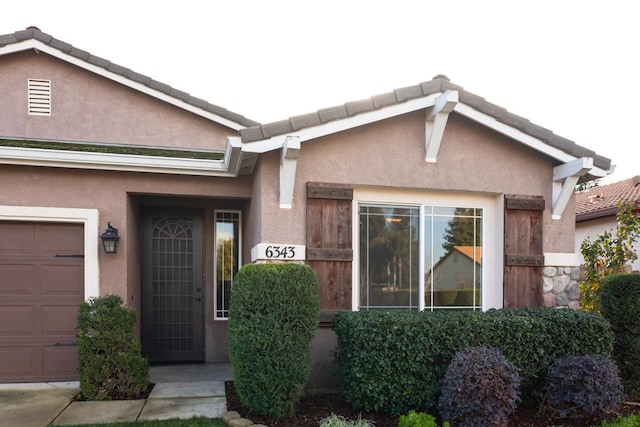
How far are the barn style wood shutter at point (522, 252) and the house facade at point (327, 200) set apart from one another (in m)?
0.02

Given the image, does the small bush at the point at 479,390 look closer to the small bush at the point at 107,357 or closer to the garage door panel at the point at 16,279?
the small bush at the point at 107,357

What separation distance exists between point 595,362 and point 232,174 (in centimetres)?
518

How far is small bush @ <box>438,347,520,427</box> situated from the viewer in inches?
169

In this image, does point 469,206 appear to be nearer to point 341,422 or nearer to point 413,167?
point 413,167

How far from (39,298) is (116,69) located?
3782 mm

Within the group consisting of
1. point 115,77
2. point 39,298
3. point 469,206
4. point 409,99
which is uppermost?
point 115,77

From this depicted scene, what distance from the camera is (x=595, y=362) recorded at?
4.83 metres

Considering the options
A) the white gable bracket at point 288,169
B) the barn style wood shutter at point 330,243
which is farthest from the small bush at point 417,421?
the white gable bracket at point 288,169

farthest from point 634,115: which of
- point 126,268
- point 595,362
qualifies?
point 126,268

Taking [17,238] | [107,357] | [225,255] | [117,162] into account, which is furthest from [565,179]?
[17,238]

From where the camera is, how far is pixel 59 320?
20.6ft

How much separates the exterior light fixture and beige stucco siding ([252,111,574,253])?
89.0 inches

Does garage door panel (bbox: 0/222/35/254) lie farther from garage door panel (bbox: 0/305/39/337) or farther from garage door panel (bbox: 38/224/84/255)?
garage door panel (bbox: 0/305/39/337)

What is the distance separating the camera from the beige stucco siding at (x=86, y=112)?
6.96 m
